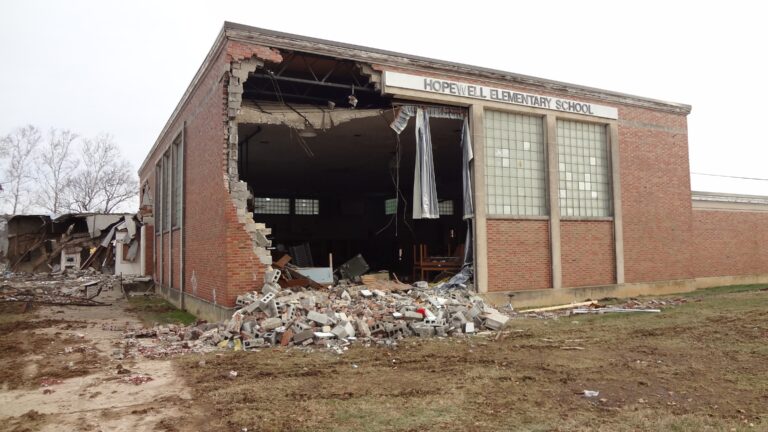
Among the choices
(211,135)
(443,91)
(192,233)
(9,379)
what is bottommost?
(9,379)

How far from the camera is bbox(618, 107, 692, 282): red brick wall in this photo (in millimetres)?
17531

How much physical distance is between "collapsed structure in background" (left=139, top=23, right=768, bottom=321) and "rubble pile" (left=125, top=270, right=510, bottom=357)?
1019 millimetres

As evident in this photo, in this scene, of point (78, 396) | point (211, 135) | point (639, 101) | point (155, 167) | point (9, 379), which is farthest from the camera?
point (155, 167)

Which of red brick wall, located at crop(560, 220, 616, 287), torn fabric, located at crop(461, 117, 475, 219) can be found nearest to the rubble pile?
torn fabric, located at crop(461, 117, 475, 219)

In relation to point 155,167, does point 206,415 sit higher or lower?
lower

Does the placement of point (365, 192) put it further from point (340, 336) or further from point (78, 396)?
point (78, 396)

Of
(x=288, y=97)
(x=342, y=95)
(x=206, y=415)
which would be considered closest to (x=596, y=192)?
(x=342, y=95)

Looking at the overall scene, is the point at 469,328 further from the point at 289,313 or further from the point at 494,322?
the point at 289,313

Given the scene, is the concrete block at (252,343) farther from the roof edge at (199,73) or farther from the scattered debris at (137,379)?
the roof edge at (199,73)

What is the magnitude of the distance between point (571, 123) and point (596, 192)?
2334mm

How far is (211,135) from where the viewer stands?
1352cm

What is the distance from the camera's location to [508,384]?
23.0 feet

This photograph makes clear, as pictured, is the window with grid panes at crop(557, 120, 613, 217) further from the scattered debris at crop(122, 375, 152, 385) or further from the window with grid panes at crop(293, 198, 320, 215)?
the window with grid panes at crop(293, 198, 320, 215)

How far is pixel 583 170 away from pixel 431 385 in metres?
11.9
